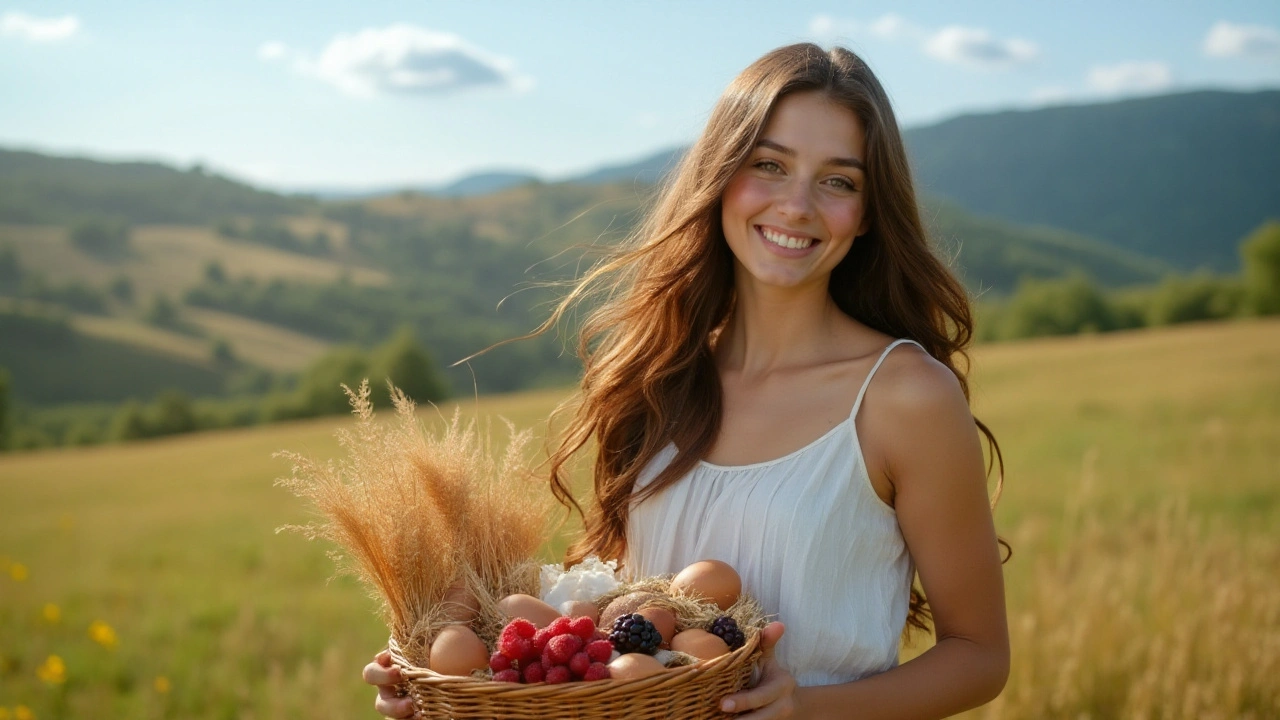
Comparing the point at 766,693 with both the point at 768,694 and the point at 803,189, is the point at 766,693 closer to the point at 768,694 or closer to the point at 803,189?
the point at 768,694

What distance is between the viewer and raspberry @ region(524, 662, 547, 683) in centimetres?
186

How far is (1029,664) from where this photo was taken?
204 inches

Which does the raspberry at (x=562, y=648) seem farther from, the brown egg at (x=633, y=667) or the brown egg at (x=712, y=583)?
the brown egg at (x=712, y=583)

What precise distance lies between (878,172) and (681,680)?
1.40m

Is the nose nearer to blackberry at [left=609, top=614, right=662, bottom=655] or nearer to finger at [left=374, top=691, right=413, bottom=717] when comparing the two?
blackberry at [left=609, top=614, right=662, bottom=655]

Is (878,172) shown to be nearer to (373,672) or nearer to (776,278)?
(776,278)

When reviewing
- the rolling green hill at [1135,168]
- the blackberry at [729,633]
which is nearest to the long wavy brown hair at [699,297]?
the blackberry at [729,633]

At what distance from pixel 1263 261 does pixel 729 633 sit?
207 feet

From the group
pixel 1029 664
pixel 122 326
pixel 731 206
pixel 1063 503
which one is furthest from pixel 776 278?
pixel 122 326

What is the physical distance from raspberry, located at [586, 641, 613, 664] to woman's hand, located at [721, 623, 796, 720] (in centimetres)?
24

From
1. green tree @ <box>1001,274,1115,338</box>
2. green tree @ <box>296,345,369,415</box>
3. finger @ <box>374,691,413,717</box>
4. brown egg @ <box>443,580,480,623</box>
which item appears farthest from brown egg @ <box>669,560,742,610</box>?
green tree @ <box>1001,274,1115,338</box>

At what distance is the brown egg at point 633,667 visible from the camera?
6.01 feet

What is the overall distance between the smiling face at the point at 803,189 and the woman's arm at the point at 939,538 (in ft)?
1.20

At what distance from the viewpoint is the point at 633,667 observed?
1844mm
